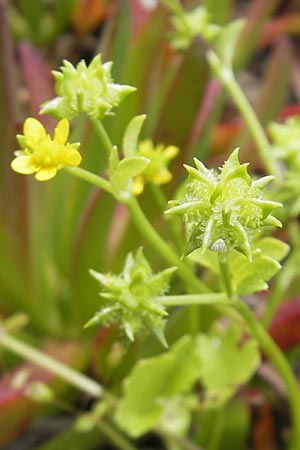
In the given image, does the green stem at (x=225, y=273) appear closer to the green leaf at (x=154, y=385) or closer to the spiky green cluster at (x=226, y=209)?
the spiky green cluster at (x=226, y=209)

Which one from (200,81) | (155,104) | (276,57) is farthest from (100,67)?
(276,57)

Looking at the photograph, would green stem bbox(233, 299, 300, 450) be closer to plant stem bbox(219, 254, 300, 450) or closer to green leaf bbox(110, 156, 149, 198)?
plant stem bbox(219, 254, 300, 450)

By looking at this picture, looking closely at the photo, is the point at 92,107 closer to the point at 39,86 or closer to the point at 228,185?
the point at 228,185

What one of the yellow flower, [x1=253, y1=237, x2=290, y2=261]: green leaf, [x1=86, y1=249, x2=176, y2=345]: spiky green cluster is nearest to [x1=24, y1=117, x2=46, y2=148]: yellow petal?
the yellow flower

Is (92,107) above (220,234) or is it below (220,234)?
above

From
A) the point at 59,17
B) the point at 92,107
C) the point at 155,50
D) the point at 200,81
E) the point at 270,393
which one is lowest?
the point at 270,393

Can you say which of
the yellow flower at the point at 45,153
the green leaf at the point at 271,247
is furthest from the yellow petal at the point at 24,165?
the green leaf at the point at 271,247
